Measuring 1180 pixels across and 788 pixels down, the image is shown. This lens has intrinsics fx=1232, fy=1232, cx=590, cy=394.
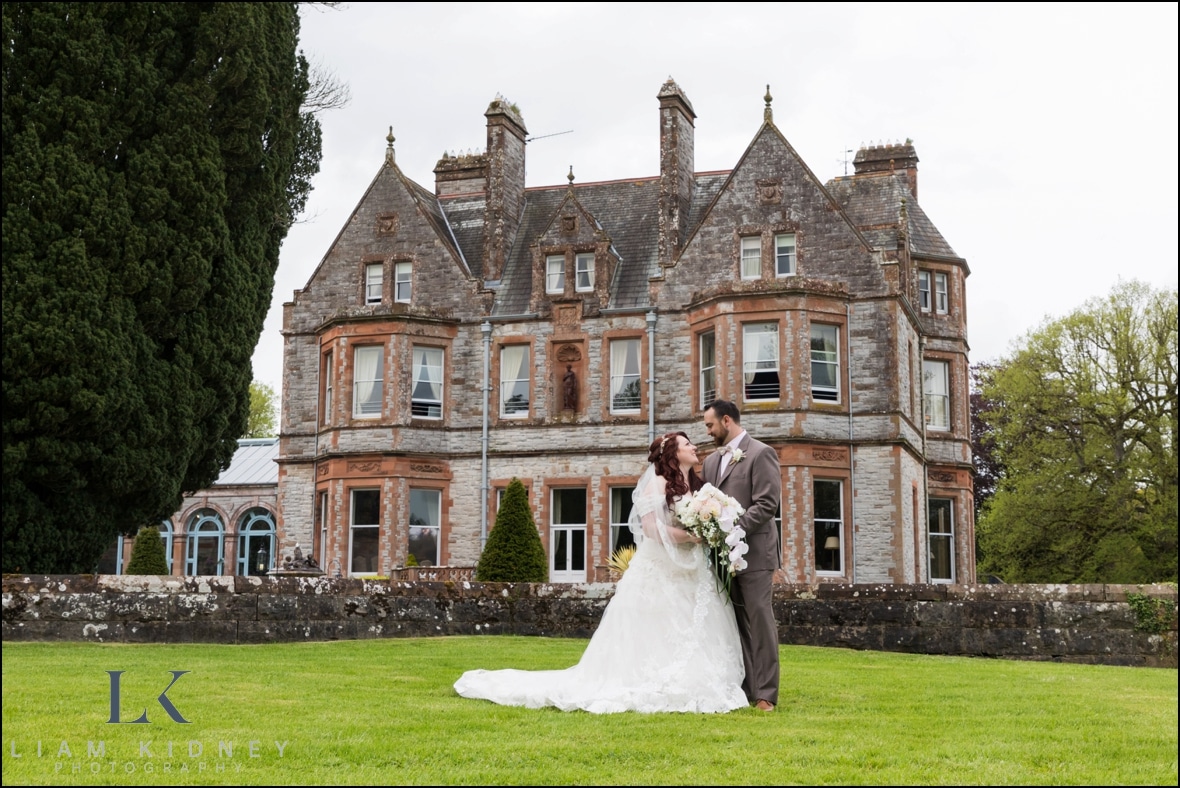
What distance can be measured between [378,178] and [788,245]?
37.3 feet

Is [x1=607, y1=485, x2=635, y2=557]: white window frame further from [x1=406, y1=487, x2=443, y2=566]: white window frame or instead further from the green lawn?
the green lawn

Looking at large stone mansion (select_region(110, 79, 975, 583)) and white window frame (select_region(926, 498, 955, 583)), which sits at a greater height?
large stone mansion (select_region(110, 79, 975, 583))

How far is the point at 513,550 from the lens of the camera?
2503 cm

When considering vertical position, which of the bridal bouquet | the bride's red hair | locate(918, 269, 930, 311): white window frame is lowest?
the bridal bouquet

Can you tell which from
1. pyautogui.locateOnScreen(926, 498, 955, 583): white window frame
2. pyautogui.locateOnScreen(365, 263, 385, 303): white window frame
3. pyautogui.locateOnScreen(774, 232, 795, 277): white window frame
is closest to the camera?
pyautogui.locateOnScreen(774, 232, 795, 277): white window frame

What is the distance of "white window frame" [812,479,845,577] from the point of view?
28250mm

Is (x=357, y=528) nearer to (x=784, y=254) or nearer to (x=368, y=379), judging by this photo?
(x=368, y=379)

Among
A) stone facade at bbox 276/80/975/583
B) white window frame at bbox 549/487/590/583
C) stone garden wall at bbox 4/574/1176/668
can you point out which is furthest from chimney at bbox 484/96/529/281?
stone garden wall at bbox 4/574/1176/668

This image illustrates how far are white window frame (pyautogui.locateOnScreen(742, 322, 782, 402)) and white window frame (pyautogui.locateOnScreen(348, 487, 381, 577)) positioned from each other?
9553 mm

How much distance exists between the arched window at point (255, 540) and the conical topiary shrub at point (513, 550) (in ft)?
56.2

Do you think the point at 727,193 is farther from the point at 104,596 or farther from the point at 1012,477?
the point at 104,596

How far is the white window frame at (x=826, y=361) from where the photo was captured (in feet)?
95.2

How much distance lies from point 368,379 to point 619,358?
21.2ft

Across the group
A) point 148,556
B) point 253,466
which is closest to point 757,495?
point 148,556
